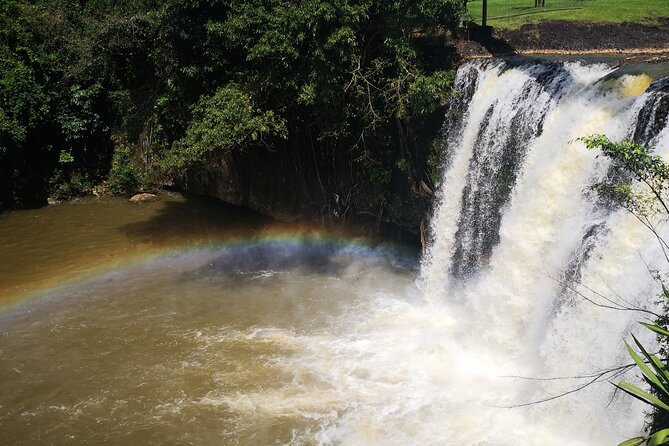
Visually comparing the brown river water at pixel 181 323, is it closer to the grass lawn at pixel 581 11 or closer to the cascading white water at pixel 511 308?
the cascading white water at pixel 511 308

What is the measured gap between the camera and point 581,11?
57.5 feet

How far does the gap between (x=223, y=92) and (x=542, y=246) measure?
7751mm

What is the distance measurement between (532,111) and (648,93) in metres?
2.43

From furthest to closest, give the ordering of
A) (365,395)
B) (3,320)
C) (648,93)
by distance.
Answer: (3,320) < (365,395) < (648,93)

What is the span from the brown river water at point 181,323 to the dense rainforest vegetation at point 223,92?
71.7 inches

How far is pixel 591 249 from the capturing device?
28.8 feet

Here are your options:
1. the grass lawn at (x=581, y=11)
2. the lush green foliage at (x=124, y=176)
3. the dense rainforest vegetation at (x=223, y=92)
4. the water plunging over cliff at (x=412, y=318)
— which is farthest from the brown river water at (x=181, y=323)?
the grass lawn at (x=581, y=11)

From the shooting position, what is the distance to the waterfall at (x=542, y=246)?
8.25 metres

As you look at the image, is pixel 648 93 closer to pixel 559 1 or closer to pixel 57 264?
pixel 559 1

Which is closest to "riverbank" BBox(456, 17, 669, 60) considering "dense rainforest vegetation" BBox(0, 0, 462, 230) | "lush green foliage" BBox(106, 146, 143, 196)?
"dense rainforest vegetation" BBox(0, 0, 462, 230)

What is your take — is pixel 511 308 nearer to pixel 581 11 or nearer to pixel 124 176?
pixel 581 11

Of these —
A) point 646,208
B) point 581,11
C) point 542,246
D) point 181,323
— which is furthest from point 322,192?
point 581,11

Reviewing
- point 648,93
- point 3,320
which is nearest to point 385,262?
point 648,93

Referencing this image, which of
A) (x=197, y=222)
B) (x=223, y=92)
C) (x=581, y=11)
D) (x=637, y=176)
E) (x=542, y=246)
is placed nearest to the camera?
(x=637, y=176)
